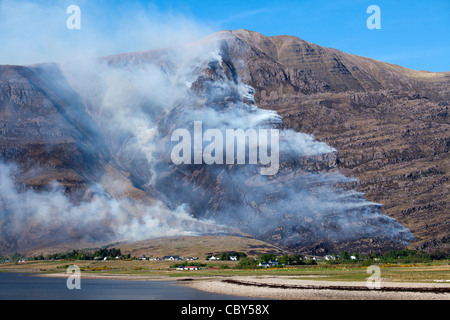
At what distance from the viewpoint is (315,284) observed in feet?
411

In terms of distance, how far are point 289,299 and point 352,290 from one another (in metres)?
15.5

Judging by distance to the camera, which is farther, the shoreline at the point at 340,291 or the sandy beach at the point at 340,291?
the shoreline at the point at 340,291

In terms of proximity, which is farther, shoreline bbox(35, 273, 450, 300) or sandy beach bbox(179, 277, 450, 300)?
shoreline bbox(35, 273, 450, 300)
